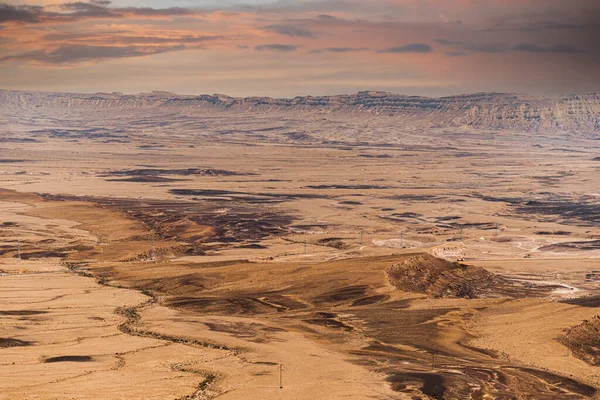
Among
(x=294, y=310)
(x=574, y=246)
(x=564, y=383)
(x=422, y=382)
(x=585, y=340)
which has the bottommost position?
(x=574, y=246)

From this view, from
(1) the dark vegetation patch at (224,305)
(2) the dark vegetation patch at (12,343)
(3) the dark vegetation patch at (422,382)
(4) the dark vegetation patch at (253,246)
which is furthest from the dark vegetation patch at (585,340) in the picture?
(4) the dark vegetation patch at (253,246)

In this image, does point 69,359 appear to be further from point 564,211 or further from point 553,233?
point 564,211

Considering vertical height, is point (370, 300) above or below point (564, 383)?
below

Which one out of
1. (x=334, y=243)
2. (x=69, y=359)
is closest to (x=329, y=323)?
(x=69, y=359)

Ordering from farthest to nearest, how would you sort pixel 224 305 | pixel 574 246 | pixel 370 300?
pixel 574 246, pixel 370 300, pixel 224 305

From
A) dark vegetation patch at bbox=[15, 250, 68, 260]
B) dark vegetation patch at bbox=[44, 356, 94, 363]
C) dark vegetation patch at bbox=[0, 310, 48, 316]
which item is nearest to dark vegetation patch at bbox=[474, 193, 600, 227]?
dark vegetation patch at bbox=[15, 250, 68, 260]

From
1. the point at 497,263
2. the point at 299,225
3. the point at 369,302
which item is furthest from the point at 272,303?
the point at 299,225

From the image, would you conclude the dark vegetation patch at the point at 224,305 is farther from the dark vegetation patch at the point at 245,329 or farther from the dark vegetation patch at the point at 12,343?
the dark vegetation patch at the point at 12,343

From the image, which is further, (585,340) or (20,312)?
(20,312)

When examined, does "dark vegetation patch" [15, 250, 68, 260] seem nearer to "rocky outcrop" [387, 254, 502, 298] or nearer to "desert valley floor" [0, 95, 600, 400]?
"desert valley floor" [0, 95, 600, 400]
